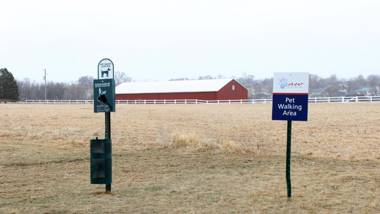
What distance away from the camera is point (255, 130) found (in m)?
23.5

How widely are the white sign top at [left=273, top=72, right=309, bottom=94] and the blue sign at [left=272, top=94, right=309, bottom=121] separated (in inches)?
3.2

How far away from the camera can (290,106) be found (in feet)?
27.9

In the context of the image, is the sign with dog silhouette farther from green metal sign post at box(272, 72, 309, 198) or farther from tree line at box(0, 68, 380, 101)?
tree line at box(0, 68, 380, 101)

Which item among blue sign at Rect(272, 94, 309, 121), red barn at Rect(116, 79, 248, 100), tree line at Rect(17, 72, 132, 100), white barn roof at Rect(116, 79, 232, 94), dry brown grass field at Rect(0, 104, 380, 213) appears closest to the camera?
dry brown grass field at Rect(0, 104, 380, 213)

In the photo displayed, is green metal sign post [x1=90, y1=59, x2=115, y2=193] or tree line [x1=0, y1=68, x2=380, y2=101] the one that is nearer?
green metal sign post [x1=90, y1=59, x2=115, y2=193]

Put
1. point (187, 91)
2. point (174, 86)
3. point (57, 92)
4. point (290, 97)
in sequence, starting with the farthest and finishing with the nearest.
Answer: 1. point (57, 92)
2. point (174, 86)
3. point (187, 91)
4. point (290, 97)

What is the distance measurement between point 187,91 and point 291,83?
265 ft

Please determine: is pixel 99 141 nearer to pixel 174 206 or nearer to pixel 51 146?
pixel 174 206

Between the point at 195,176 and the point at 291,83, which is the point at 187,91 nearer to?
the point at 195,176

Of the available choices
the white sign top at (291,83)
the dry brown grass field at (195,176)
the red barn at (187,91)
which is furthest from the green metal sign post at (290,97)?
the red barn at (187,91)

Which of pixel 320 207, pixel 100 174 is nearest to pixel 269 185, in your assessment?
pixel 320 207

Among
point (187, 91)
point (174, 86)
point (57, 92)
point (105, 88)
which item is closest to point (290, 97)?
point (105, 88)

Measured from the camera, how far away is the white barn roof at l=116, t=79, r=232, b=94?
88750 millimetres

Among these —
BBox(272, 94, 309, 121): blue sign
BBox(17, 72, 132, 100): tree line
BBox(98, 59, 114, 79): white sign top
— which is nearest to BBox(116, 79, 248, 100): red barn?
BBox(17, 72, 132, 100): tree line
